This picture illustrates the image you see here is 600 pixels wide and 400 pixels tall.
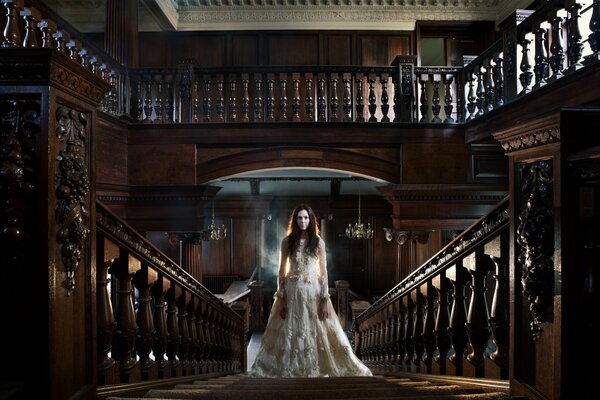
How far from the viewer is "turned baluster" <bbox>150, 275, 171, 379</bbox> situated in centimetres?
225

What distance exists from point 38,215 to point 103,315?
664mm

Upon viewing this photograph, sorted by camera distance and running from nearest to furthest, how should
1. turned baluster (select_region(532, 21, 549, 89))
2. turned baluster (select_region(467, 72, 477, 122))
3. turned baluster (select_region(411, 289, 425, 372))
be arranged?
turned baluster (select_region(411, 289, 425, 372)) → turned baluster (select_region(532, 21, 549, 89)) → turned baluster (select_region(467, 72, 477, 122))

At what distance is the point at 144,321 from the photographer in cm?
210

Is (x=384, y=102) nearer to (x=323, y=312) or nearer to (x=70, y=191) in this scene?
(x=323, y=312)

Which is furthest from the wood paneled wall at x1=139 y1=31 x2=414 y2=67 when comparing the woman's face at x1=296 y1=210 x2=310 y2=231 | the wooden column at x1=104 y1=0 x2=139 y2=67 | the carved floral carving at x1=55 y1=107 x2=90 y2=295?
the carved floral carving at x1=55 y1=107 x2=90 y2=295

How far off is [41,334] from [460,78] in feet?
17.8

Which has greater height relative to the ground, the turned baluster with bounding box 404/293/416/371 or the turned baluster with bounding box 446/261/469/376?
the turned baluster with bounding box 446/261/469/376

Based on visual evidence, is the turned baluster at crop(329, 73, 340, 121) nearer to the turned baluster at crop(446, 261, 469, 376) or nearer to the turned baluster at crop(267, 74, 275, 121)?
the turned baluster at crop(267, 74, 275, 121)

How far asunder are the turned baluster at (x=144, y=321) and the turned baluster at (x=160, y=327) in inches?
4.8

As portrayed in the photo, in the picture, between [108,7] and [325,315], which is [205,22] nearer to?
[108,7]

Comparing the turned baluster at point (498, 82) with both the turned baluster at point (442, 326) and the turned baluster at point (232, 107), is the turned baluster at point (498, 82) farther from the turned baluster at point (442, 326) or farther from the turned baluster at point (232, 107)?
the turned baluster at point (232, 107)

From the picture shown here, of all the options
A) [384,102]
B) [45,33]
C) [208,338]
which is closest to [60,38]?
[45,33]

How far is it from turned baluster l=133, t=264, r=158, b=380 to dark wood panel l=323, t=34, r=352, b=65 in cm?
717

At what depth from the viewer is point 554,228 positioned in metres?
1.22
